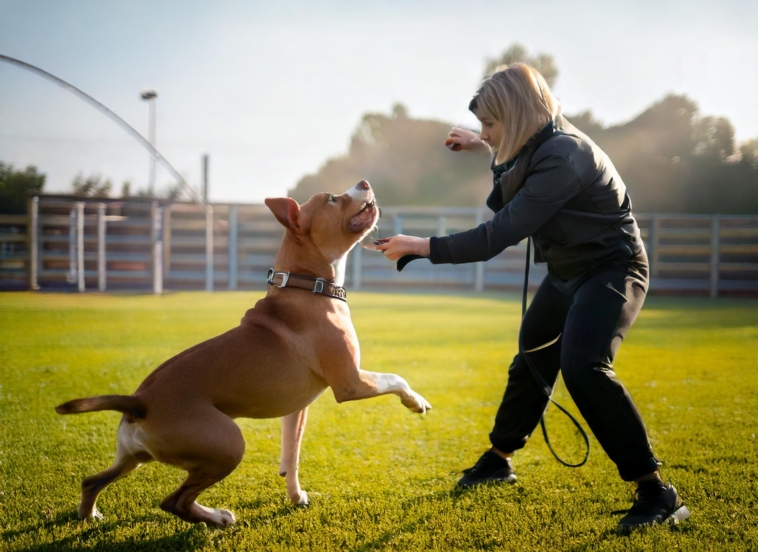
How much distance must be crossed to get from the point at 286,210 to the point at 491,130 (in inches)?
38.0

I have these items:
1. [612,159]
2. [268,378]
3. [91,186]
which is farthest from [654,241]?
[268,378]

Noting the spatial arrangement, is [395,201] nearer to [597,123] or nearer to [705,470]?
[597,123]

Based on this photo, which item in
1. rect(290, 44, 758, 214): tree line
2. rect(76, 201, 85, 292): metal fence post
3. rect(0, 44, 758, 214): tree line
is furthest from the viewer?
rect(290, 44, 758, 214): tree line

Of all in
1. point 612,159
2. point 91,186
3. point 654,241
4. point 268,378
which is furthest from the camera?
point 612,159

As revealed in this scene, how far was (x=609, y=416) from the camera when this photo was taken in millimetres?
2605

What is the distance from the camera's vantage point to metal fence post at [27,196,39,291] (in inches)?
540

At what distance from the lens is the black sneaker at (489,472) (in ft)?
10.3

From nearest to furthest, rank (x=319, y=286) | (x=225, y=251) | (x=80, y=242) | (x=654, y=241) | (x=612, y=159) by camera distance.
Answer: (x=319, y=286), (x=80, y=242), (x=654, y=241), (x=225, y=251), (x=612, y=159)

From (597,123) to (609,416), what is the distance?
21.3 m

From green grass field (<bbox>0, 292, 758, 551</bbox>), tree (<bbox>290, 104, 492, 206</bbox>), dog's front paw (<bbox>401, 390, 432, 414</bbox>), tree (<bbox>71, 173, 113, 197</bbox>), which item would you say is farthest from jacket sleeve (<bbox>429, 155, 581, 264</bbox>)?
tree (<bbox>290, 104, 492, 206</bbox>)

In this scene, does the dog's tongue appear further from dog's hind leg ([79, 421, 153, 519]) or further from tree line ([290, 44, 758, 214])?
tree line ([290, 44, 758, 214])

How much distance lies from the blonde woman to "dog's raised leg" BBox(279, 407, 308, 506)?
92 cm

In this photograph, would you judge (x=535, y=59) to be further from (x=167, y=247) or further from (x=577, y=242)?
(x=577, y=242)

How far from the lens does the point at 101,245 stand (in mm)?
15188
